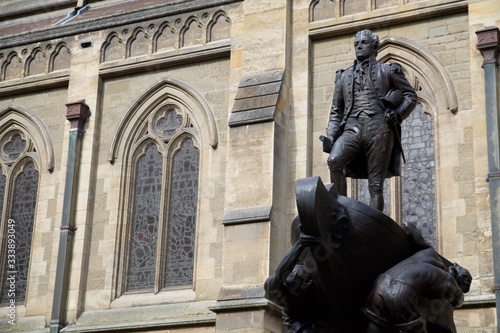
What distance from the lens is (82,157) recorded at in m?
17.4

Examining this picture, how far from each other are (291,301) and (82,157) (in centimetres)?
1176

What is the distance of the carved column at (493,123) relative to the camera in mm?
13281

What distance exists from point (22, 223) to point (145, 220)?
268cm

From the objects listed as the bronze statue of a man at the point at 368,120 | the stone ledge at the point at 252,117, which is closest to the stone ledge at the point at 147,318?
the stone ledge at the point at 252,117

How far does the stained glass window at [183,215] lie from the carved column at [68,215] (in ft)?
5.79

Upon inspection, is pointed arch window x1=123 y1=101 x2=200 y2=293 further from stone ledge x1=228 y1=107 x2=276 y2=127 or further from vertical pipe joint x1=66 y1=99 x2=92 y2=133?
stone ledge x1=228 y1=107 x2=276 y2=127

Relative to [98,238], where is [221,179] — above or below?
above

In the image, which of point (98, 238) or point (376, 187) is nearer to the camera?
point (376, 187)

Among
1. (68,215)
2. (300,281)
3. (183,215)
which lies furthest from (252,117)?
(300,281)

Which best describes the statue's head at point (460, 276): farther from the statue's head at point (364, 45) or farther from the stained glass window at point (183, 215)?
the stained glass window at point (183, 215)

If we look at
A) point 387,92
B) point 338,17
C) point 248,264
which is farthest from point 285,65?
point 387,92

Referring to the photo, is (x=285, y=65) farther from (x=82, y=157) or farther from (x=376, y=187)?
(x=376, y=187)

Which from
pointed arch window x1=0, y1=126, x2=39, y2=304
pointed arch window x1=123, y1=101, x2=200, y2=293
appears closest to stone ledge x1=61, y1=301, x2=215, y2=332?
pointed arch window x1=123, y1=101, x2=200, y2=293

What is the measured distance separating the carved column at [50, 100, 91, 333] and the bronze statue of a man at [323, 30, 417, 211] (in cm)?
1001
